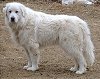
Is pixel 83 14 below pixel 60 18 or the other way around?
below

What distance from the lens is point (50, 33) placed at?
7.99 m

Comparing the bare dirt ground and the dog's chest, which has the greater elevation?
the dog's chest

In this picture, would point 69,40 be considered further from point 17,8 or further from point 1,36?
point 1,36

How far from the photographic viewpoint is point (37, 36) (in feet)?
26.5

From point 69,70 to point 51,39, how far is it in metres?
0.77

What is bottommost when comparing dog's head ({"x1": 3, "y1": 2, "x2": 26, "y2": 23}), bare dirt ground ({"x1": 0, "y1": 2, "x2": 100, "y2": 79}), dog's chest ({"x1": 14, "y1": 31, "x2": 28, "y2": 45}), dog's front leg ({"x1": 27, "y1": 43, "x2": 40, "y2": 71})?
bare dirt ground ({"x1": 0, "y1": 2, "x2": 100, "y2": 79})

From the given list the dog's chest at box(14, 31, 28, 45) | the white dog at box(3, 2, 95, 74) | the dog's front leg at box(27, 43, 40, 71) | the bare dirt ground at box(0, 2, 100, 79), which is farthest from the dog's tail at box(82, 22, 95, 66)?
the dog's chest at box(14, 31, 28, 45)

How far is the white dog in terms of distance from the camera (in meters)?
7.89

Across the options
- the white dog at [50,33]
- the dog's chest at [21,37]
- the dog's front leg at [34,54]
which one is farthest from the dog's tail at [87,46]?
the dog's chest at [21,37]

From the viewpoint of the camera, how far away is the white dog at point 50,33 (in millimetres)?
7887

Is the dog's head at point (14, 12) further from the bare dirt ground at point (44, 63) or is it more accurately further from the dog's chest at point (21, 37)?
the bare dirt ground at point (44, 63)

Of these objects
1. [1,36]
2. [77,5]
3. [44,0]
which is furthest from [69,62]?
[44,0]

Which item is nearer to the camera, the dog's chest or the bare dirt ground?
the bare dirt ground

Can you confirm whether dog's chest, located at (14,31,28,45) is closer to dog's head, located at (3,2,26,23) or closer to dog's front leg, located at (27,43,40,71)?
dog's front leg, located at (27,43,40,71)
